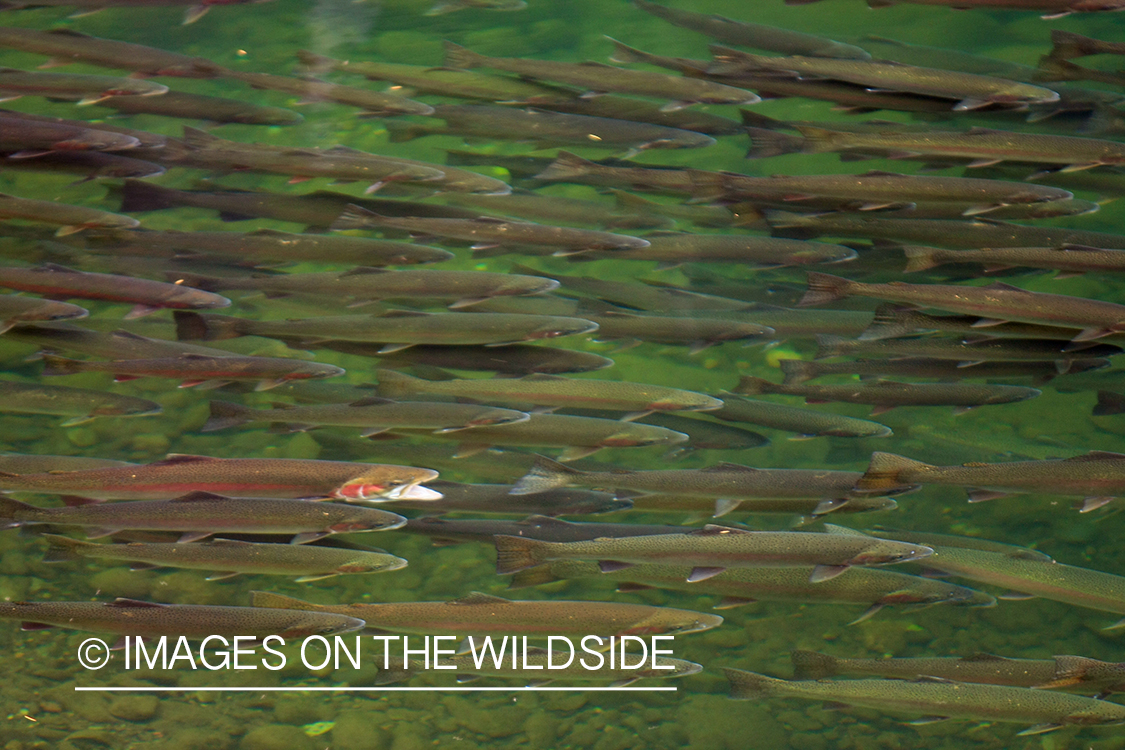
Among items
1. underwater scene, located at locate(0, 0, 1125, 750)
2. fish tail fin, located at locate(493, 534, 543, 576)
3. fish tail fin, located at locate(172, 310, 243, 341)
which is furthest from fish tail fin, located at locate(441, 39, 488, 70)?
fish tail fin, located at locate(493, 534, 543, 576)

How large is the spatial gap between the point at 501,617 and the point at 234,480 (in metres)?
1.23

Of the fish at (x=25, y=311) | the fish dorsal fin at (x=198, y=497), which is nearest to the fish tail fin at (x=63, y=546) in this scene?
the fish dorsal fin at (x=198, y=497)

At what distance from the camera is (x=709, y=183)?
14.1 ft

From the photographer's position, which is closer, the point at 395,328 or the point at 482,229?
the point at 395,328

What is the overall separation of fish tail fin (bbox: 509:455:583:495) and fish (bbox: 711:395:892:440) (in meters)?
1.25

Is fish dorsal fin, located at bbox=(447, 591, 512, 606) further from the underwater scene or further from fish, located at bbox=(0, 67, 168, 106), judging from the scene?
fish, located at bbox=(0, 67, 168, 106)

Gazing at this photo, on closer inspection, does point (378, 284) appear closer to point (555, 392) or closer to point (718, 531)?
point (555, 392)

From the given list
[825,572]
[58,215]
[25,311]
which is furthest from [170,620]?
[825,572]

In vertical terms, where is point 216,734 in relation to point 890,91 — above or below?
below

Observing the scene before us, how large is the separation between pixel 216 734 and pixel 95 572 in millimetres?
1234

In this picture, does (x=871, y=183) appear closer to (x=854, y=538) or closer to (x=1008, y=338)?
(x=1008, y=338)

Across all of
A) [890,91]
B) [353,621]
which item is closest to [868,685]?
[353,621]

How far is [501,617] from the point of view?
3.44 metres

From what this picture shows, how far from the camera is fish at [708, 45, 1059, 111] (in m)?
3.99
